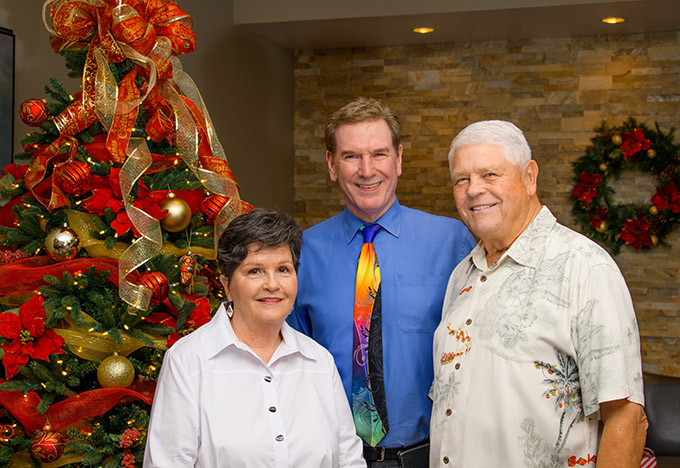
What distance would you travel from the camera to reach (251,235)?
1.61 meters

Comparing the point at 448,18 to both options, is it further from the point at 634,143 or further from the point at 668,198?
the point at 668,198

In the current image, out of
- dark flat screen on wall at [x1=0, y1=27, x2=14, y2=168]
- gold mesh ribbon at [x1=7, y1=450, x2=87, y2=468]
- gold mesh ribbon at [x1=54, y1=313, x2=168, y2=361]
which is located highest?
dark flat screen on wall at [x1=0, y1=27, x2=14, y2=168]

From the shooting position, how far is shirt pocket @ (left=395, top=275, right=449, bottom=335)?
6.28 feet

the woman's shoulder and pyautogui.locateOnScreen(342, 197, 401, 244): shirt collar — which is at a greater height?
pyautogui.locateOnScreen(342, 197, 401, 244): shirt collar

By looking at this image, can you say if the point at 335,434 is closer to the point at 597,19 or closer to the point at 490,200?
the point at 490,200

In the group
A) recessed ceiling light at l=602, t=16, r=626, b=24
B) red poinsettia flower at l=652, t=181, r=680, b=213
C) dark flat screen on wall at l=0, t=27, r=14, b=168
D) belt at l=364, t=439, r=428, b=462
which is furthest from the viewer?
red poinsettia flower at l=652, t=181, r=680, b=213

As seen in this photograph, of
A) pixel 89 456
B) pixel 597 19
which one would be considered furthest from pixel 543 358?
pixel 597 19

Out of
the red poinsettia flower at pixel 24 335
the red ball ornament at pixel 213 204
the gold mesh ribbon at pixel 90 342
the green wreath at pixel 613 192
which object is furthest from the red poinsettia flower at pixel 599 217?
the red poinsettia flower at pixel 24 335

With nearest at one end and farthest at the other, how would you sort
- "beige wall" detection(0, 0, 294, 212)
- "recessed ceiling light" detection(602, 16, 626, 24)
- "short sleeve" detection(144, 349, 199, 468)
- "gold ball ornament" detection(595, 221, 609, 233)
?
1. "short sleeve" detection(144, 349, 199, 468)
2. "beige wall" detection(0, 0, 294, 212)
3. "recessed ceiling light" detection(602, 16, 626, 24)
4. "gold ball ornament" detection(595, 221, 609, 233)

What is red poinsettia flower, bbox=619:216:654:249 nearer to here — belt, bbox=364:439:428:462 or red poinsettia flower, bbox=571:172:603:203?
red poinsettia flower, bbox=571:172:603:203

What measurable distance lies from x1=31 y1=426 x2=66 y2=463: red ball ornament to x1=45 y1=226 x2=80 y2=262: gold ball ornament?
0.45 meters

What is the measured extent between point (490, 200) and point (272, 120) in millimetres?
3567

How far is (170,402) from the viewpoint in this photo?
1539 millimetres

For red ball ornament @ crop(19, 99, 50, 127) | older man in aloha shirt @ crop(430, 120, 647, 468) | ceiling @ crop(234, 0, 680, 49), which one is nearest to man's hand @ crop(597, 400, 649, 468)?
older man in aloha shirt @ crop(430, 120, 647, 468)
